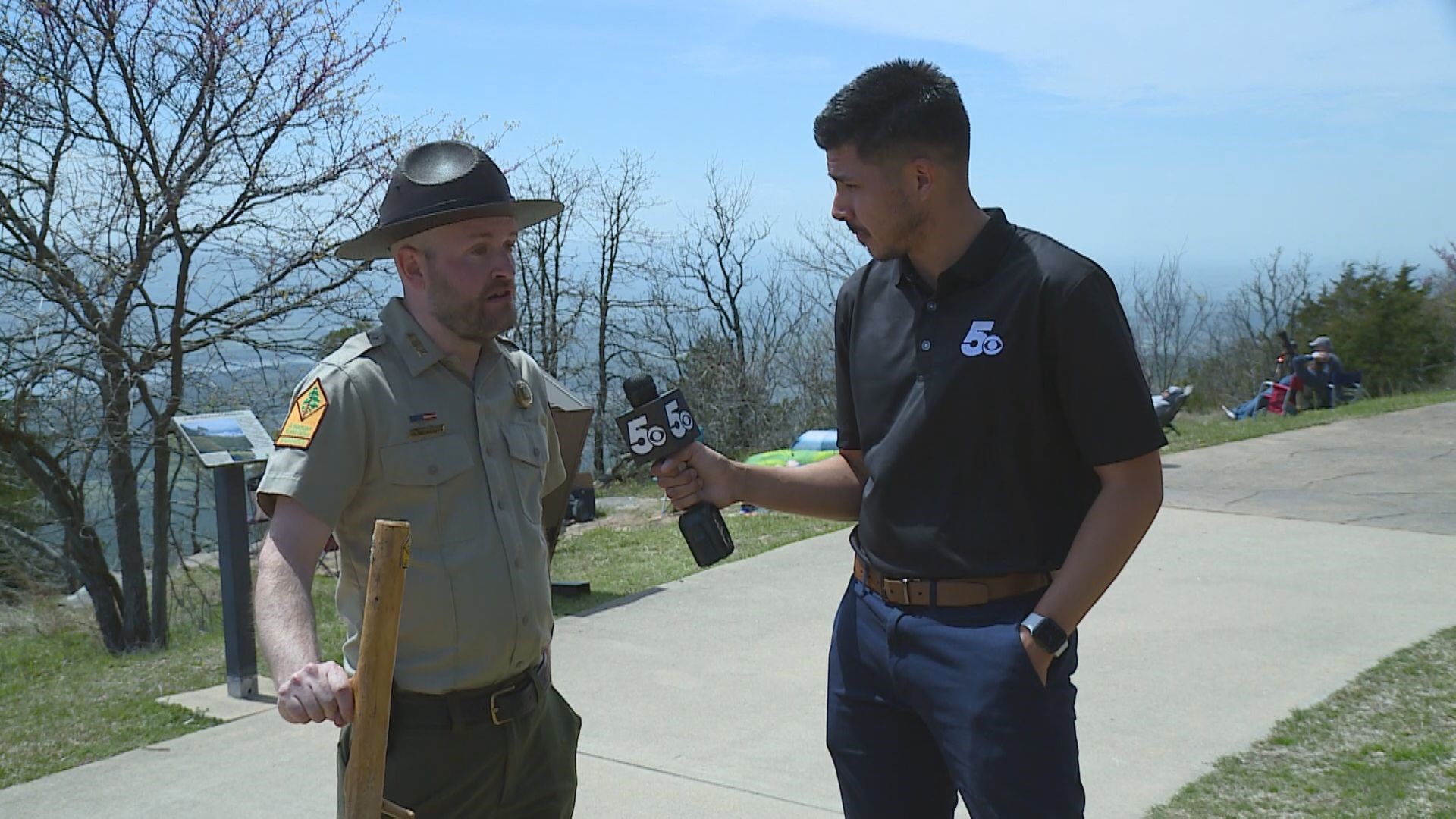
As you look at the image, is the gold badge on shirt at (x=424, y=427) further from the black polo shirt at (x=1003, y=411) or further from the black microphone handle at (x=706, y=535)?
the black polo shirt at (x=1003, y=411)

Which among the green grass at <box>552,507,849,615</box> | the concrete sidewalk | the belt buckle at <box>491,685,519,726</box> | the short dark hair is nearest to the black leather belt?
the belt buckle at <box>491,685,519,726</box>

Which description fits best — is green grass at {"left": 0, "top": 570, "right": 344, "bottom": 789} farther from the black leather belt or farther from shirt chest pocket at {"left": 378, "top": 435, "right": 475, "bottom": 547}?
shirt chest pocket at {"left": 378, "top": 435, "right": 475, "bottom": 547}

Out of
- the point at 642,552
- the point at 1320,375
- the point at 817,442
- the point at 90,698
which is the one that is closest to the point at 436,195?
the point at 90,698

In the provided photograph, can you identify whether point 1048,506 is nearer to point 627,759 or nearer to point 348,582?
point 348,582

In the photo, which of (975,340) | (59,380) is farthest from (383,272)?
(975,340)

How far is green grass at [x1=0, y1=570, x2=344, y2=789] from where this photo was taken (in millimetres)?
4516

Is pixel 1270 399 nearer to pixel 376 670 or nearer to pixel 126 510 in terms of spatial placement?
pixel 126 510

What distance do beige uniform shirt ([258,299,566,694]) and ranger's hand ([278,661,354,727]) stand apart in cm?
46

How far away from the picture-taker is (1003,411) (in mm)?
2414

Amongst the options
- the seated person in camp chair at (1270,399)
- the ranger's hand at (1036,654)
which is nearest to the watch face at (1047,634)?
the ranger's hand at (1036,654)

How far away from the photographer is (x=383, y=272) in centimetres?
939

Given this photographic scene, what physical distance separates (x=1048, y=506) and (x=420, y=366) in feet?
4.24

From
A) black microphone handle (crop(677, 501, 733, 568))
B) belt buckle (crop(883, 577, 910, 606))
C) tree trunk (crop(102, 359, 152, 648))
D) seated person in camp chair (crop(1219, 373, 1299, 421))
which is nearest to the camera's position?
belt buckle (crop(883, 577, 910, 606))

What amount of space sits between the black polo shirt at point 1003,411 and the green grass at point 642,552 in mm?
4222
